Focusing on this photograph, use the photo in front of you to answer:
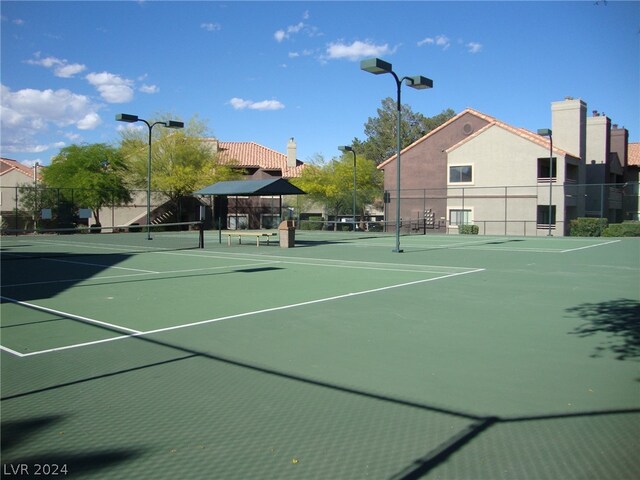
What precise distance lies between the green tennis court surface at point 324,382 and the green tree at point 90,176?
33.7 metres

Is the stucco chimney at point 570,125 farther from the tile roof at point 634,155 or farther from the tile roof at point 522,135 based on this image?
the tile roof at point 634,155

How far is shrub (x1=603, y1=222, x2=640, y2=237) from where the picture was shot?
33844 millimetres

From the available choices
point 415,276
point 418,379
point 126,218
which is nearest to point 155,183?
point 126,218

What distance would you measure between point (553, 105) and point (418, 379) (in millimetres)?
43640

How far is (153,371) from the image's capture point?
19.1 feet

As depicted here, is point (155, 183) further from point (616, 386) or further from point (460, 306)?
point (616, 386)

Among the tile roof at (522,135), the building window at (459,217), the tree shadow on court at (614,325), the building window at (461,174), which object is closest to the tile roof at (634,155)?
the tile roof at (522,135)

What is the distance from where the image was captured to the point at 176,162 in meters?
50.7

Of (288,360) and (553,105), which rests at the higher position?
(553,105)

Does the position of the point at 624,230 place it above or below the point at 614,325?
above

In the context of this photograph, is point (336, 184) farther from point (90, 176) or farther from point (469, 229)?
point (90, 176)

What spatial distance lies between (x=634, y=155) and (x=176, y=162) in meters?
47.5

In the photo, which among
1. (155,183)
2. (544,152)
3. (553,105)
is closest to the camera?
(544,152)

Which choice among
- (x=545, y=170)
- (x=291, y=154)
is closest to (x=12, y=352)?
(x=545, y=170)
